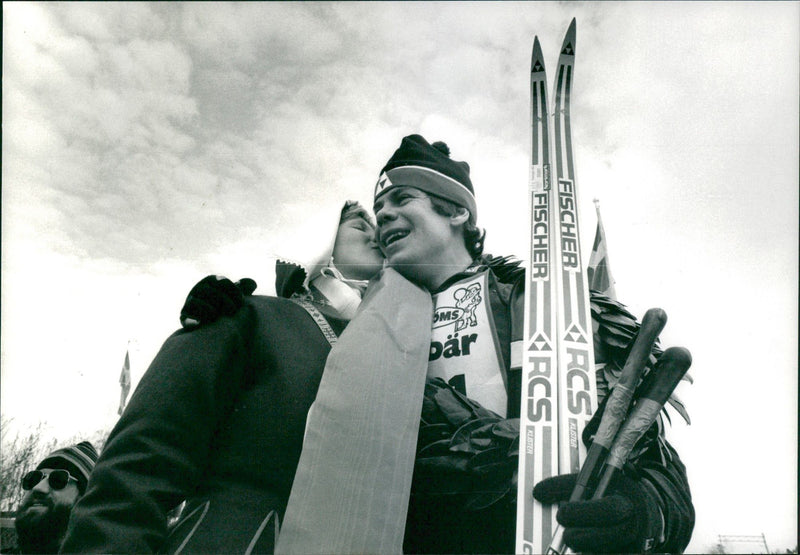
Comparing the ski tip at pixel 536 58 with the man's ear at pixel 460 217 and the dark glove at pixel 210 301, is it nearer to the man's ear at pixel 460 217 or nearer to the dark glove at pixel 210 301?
the man's ear at pixel 460 217

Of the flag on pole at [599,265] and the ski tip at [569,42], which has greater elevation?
the ski tip at [569,42]

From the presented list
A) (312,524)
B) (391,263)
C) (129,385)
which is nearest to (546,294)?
(391,263)

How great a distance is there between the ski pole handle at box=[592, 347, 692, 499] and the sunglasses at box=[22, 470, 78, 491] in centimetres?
181

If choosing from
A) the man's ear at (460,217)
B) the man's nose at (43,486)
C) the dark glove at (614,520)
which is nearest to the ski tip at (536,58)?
the man's ear at (460,217)

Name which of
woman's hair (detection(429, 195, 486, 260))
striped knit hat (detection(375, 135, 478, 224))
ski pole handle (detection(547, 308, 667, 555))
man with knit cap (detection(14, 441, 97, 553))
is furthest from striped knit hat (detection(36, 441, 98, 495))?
ski pole handle (detection(547, 308, 667, 555))

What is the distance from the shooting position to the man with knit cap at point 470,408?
162 centimetres

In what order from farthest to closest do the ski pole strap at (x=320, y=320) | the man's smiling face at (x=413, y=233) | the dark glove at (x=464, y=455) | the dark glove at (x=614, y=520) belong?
the man's smiling face at (x=413, y=233)
the ski pole strap at (x=320, y=320)
the dark glove at (x=464, y=455)
the dark glove at (x=614, y=520)

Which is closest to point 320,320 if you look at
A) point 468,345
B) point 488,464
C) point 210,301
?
point 210,301

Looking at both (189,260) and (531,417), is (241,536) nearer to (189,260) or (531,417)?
(531,417)

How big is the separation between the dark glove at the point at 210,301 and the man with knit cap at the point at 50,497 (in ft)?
2.59

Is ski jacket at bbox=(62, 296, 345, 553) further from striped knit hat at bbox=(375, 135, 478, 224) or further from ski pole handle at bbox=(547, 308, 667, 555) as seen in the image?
ski pole handle at bbox=(547, 308, 667, 555)

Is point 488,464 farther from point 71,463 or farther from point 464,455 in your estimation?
point 71,463

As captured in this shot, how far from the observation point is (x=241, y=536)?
1.70 meters

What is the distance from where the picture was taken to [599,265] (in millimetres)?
2225
